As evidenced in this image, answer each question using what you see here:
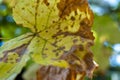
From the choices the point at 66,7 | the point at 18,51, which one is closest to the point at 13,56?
the point at 18,51

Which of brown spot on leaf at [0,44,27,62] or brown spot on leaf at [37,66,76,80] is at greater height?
brown spot on leaf at [0,44,27,62]

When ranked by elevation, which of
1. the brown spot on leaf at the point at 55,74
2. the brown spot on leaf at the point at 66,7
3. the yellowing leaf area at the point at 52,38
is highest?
the brown spot on leaf at the point at 66,7

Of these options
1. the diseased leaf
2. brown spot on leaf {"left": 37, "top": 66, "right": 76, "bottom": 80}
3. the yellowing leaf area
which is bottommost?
brown spot on leaf {"left": 37, "top": 66, "right": 76, "bottom": 80}

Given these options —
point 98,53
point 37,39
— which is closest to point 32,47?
point 37,39

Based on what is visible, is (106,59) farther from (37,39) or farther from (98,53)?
(37,39)

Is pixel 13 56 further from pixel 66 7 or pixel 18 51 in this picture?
pixel 66 7

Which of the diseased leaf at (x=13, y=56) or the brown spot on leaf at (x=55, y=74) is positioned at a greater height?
the diseased leaf at (x=13, y=56)
